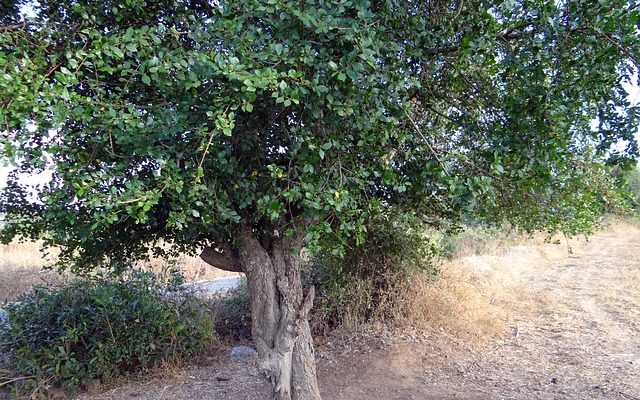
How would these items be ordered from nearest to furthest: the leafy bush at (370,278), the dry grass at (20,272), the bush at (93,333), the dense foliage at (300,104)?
the dense foliage at (300,104), the bush at (93,333), the leafy bush at (370,278), the dry grass at (20,272)

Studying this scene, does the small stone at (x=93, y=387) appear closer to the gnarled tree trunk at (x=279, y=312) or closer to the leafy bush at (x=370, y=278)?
the gnarled tree trunk at (x=279, y=312)

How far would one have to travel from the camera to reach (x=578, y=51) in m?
2.79

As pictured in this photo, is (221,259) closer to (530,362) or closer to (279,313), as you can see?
(279,313)

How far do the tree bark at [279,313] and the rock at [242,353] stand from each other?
2.36 metres

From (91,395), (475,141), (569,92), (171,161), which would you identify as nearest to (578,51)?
(569,92)

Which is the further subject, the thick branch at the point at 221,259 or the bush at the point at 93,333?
the bush at the point at 93,333

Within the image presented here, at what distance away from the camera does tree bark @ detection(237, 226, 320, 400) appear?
3.59 m

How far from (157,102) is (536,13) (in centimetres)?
235

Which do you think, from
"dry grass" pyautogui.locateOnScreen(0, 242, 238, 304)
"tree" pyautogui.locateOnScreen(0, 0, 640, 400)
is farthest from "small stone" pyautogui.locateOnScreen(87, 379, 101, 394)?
"dry grass" pyautogui.locateOnScreen(0, 242, 238, 304)

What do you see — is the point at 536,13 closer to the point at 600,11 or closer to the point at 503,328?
the point at 600,11

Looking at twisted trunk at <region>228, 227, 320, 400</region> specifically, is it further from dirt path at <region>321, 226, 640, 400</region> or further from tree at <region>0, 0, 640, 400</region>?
dirt path at <region>321, 226, 640, 400</region>

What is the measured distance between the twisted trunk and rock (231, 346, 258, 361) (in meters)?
2.35

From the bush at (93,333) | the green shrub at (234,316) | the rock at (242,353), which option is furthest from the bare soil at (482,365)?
the green shrub at (234,316)

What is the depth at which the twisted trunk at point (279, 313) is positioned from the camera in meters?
3.59
